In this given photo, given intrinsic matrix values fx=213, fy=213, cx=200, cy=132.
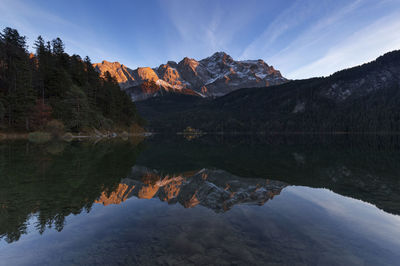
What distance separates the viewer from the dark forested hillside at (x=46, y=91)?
210ft

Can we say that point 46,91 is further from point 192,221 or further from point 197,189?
point 192,221

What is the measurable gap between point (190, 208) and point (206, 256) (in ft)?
15.0

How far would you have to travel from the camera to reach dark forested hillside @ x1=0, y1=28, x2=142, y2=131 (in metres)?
63.9

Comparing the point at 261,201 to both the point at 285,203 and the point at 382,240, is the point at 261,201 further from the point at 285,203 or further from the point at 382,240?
the point at 382,240

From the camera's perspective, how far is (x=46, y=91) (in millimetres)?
75250

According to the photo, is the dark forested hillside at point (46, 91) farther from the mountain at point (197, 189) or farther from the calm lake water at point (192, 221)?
the mountain at point (197, 189)

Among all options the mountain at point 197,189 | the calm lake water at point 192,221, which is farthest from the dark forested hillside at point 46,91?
the mountain at point 197,189

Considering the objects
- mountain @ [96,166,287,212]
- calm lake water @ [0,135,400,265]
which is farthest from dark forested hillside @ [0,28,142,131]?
mountain @ [96,166,287,212]

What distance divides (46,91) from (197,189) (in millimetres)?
83708

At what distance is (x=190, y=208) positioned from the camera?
10352 millimetres

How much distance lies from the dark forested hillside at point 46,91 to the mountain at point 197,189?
6464cm

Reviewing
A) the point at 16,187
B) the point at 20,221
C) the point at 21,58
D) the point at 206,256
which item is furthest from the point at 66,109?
the point at 206,256

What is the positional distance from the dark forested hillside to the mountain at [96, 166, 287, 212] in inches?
2545

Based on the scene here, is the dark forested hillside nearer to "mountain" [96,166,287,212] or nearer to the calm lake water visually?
the calm lake water
